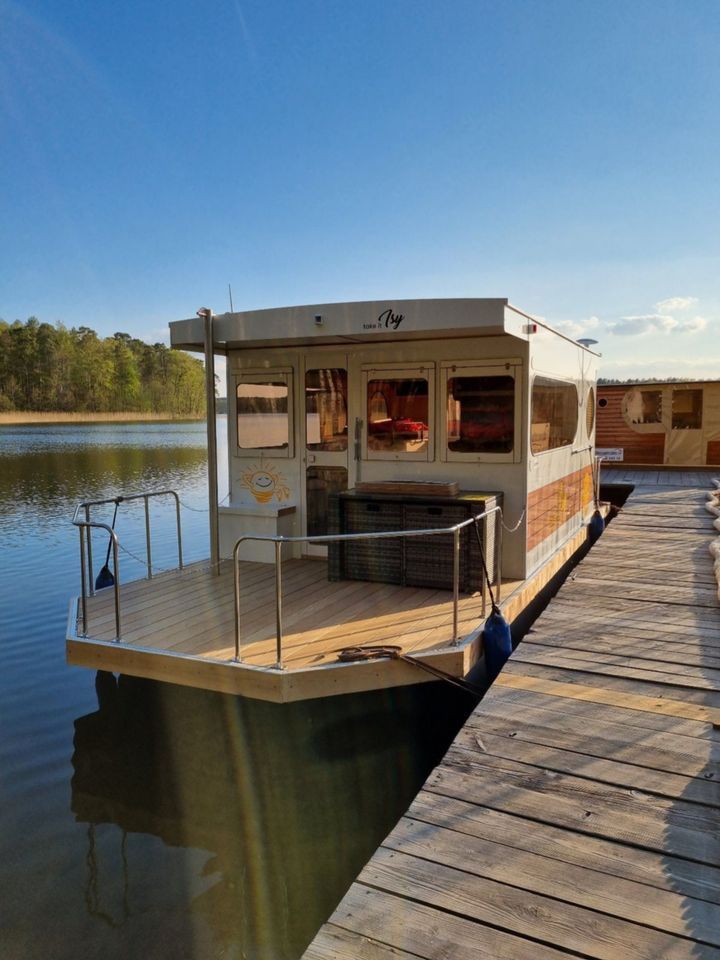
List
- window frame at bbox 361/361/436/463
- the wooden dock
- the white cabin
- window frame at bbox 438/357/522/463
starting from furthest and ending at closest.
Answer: window frame at bbox 361/361/436/463 < window frame at bbox 438/357/522/463 < the white cabin < the wooden dock

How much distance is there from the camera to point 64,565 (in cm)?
1136

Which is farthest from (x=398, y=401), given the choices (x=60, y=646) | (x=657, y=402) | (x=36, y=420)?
(x=36, y=420)

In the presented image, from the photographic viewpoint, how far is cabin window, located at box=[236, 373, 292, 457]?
6719 millimetres

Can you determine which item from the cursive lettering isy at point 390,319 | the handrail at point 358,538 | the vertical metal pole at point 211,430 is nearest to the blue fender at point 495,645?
the handrail at point 358,538

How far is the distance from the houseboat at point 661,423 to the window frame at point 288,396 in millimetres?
10656

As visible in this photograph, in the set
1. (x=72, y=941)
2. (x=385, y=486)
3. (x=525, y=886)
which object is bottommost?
(x=72, y=941)

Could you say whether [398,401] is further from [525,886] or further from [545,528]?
[525,886]

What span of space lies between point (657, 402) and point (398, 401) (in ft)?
38.3

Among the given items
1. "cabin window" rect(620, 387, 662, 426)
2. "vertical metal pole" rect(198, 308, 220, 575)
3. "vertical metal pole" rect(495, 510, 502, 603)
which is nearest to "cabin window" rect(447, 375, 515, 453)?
"vertical metal pole" rect(495, 510, 502, 603)

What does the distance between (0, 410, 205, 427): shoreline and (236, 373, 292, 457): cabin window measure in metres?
48.5

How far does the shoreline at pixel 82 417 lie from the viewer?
52.0m

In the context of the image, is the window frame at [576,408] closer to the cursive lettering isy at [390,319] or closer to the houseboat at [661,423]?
the cursive lettering isy at [390,319]

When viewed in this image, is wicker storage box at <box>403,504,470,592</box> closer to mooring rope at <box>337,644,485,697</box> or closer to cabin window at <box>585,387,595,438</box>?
mooring rope at <box>337,644,485,697</box>

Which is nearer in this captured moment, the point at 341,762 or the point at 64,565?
the point at 341,762
